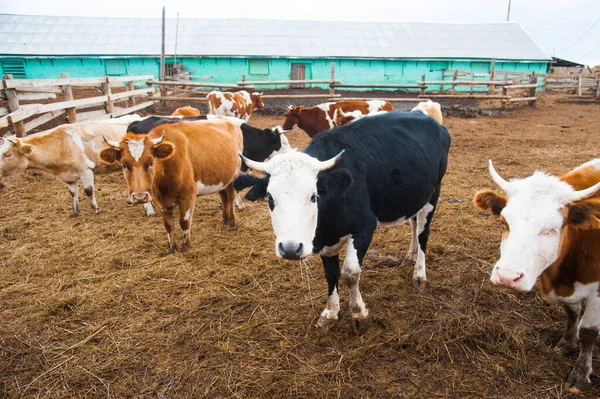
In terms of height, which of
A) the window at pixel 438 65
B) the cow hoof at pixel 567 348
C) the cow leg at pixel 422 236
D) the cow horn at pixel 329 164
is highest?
the window at pixel 438 65

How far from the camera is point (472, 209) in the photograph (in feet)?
19.5

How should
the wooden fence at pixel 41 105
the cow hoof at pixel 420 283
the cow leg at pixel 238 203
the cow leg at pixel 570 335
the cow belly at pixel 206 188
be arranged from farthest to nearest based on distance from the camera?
the wooden fence at pixel 41 105
the cow leg at pixel 238 203
the cow belly at pixel 206 188
the cow hoof at pixel 420 283
the cow leg at pixel 570 335

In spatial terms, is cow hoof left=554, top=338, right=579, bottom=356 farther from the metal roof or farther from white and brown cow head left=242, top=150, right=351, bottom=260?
the metal roof

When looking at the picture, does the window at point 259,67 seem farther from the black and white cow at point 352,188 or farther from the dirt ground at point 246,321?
the black and white cow at point 352,188

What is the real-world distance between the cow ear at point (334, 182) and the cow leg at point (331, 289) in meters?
0.80

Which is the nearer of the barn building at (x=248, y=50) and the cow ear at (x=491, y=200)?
the cow ear at (x=491, y=200)

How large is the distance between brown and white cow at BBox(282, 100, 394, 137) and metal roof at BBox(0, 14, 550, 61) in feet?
64.5

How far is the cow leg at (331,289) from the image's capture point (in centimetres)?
337

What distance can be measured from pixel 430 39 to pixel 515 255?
118 ft

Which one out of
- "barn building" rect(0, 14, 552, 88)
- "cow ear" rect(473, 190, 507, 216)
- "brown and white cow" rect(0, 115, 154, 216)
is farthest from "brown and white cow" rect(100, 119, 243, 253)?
"barn building" rect(0, 14, 552, 88)

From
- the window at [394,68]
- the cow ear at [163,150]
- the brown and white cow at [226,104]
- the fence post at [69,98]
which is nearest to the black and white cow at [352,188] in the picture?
the cow ear at [163,150]

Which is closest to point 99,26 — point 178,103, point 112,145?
point 178,103

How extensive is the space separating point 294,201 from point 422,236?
6.60 feet

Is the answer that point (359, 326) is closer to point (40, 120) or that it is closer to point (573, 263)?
point (573, 263)
